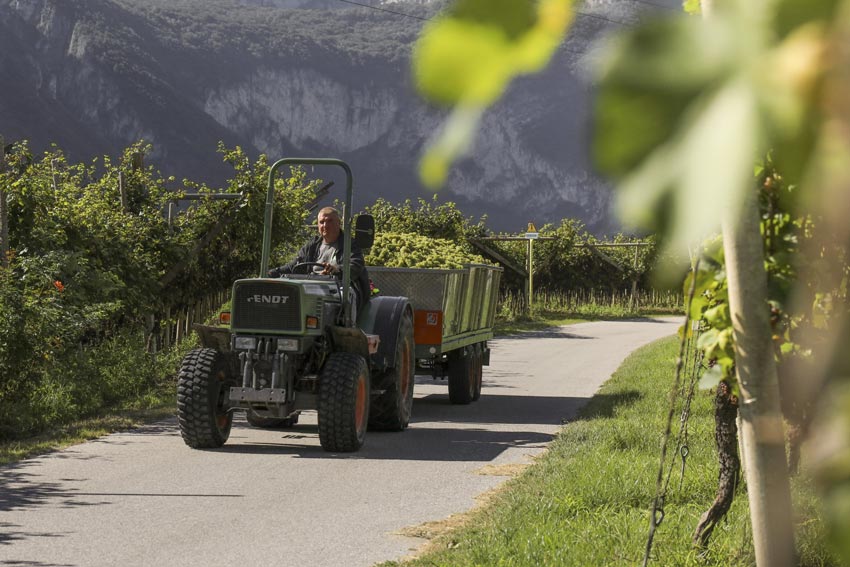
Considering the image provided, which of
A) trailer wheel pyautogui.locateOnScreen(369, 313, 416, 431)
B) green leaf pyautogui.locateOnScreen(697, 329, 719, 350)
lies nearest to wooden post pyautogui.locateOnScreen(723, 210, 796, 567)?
green leaf pyautogui.locateOnScreen(697, 329, 719, 350)

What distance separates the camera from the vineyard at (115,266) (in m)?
9.68

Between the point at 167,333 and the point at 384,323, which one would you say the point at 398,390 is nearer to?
the point at 384,323

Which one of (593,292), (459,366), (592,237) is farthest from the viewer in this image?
(592,237)

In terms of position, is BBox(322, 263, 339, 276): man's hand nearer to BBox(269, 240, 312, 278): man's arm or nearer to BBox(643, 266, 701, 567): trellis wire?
BBox(269, 240, 312, 278): man's arm

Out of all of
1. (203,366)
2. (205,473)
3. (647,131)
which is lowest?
(205,473)

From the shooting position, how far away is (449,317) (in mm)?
11352

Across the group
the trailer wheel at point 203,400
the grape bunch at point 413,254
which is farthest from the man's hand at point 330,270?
the grape bunch at point 413,254

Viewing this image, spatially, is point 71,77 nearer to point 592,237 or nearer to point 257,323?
point 592,237

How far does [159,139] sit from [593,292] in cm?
6051

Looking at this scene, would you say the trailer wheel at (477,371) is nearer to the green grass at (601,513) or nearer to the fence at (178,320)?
the green grass at (601,513)

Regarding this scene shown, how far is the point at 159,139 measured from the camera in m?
90.8

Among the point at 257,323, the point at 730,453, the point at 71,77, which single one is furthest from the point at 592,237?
the point at 71,77

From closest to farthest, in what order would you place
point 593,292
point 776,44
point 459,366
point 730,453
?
point 776,44
point 730,453
point 459,366
point 593,292

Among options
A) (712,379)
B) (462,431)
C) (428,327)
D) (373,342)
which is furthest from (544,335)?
(712,379)
